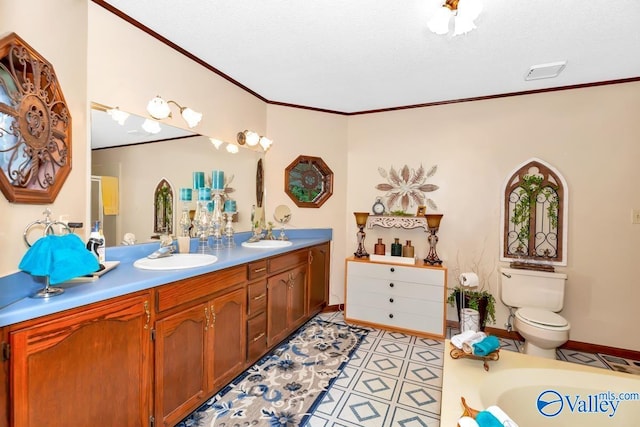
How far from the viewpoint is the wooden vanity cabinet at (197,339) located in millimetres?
1481

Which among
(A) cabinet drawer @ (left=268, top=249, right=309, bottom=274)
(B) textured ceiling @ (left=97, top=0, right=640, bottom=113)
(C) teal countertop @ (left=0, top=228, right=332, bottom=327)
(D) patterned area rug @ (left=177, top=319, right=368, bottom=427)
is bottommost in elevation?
(D) patterned area rug @ (left=177, top=319, right=368, bottom=427)

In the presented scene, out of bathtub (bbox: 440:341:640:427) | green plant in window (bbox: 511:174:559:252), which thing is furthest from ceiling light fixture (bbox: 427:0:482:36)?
green plant in window (bbox: 511:174:559:252)

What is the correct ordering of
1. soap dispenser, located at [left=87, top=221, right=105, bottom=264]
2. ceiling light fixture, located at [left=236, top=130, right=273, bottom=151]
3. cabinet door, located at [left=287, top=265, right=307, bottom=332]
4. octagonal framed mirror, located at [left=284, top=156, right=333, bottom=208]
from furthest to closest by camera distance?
1. octagonal framed mirror, located at [left=284, top=156, right=333, bottom=208]
2. ceiling light fixture, located at [left=236, top=130, right=273, bottom=151]
3. cabinet door, located at [left=287, top=265, right=307, bottom=332]
4. soap dispenser, located at [left=87, top=221, right=105, bottom=264]

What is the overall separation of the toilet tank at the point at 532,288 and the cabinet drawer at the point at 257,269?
2184 mm

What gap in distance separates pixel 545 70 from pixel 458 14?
4.74 ft

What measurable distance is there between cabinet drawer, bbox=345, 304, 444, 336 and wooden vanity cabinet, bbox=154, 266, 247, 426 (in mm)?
1402

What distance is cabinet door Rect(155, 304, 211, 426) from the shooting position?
4.81ft

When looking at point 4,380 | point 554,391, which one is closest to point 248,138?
point 4,380

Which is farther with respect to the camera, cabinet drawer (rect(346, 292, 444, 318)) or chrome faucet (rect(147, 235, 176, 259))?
cabinet drawer (rect(346, 292, 444, 318))

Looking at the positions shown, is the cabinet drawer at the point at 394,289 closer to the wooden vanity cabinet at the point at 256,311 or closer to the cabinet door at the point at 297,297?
the cabinet door at the point at 297,297

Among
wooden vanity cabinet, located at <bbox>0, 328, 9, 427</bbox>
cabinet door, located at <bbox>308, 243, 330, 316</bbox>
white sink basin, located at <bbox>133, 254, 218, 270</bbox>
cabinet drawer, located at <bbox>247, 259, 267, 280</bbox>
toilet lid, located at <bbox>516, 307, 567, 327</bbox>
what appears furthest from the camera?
cabinet door, located at <bbox>308, 243, 330, 316</bbox>

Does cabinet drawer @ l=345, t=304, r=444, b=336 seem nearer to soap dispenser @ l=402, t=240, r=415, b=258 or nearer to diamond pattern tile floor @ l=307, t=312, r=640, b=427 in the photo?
diamond pattern tile floor @ l=307, t=312, r=640, b=427

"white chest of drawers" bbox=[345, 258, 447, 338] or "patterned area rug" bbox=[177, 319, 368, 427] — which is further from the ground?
"white chest of drawers" bbox=[345, 258, 447, 338]

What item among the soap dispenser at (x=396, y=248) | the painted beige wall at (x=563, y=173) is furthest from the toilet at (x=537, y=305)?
the soap dispenser at (x=396, y=248)
